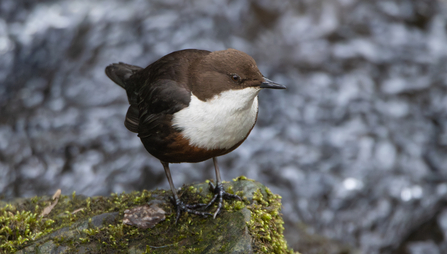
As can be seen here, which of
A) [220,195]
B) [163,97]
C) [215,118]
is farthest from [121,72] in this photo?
[220,195]

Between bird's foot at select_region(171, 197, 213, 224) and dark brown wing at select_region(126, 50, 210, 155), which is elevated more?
dark brown wing at select_region(126, 50, 210, 155)

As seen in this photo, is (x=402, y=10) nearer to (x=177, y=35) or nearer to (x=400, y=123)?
(x=400, y=123)

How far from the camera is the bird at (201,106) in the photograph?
2895 millimetres

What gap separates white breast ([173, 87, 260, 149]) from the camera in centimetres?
290

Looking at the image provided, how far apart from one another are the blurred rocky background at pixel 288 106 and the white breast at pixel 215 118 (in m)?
2.66

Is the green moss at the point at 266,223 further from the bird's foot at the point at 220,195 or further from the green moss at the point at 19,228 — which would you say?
the green moss at the point at 19,228

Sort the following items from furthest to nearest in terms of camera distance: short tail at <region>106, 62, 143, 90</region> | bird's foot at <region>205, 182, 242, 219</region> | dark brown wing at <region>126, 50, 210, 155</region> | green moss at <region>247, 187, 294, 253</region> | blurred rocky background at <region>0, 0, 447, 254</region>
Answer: blurred rocky background at <region>0, 0, 447, 254</region> < short tail at <region>106, 62, 143, 90</region> < bird's foot at <region>205, 182, 242, 219</region> < dark brown wing at <region>126, 50, 210, 155</region> < green moss at <region>247, 187, 294, 253</region>

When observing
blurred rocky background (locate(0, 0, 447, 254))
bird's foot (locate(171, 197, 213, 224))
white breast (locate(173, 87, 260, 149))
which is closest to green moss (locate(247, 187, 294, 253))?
bird's foot (locate(171, 197, 213, 224))

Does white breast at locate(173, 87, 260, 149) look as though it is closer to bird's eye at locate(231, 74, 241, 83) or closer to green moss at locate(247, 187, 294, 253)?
bird's eye at locate(231, 74, 241, 83)

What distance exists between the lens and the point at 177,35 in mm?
7508

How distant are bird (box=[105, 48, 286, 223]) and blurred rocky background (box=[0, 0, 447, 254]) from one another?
2581mm

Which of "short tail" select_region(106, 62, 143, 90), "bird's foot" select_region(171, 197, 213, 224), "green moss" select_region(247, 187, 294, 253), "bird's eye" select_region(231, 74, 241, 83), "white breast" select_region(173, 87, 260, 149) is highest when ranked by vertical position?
"short tail" select_region(106, 62, 143, 90)

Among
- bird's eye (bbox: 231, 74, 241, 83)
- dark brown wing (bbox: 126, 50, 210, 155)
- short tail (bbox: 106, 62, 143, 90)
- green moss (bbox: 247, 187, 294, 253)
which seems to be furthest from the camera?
short tail (bbox: 106, 62, 143, 90)

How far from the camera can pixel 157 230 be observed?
9.78ft
